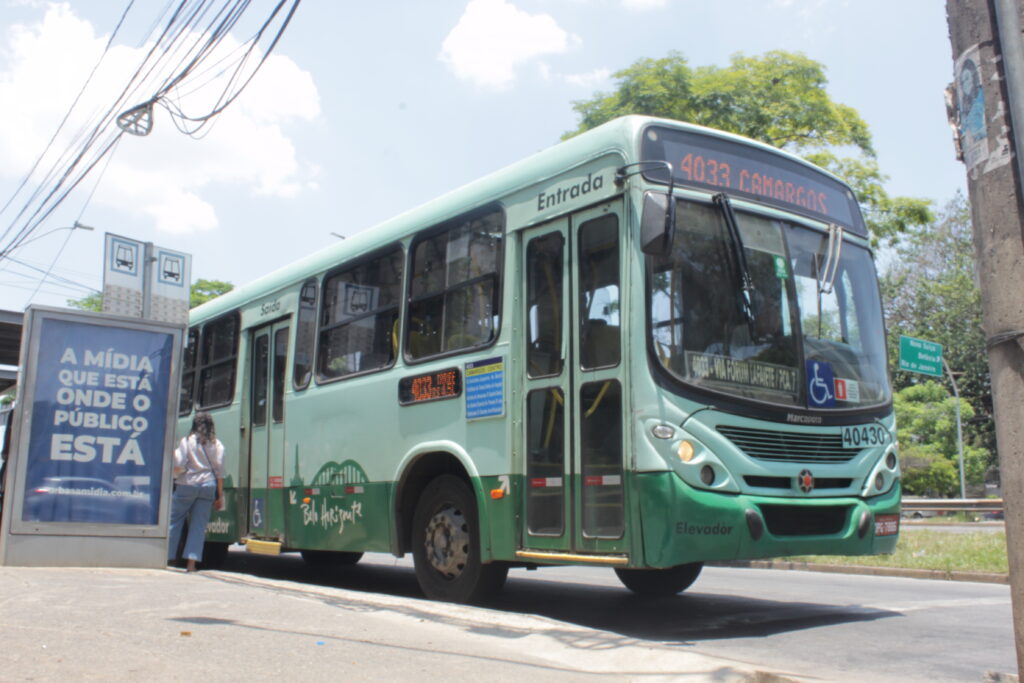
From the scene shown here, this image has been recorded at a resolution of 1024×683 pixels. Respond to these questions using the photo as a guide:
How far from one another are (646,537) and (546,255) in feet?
7.26

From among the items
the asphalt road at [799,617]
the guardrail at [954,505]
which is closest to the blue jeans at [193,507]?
the asphalt road at [799,617]

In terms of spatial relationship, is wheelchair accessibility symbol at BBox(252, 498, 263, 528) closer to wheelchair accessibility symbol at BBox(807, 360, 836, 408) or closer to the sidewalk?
the sidewalk

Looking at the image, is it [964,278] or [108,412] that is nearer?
[108,412]

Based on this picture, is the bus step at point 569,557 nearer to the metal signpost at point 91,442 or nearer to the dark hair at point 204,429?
the metal signpost at point 91,442

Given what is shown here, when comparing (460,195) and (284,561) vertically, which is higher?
(460,195)

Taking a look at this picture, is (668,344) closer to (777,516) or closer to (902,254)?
(777,516)

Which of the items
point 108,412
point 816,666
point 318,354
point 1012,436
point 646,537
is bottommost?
point 816,666

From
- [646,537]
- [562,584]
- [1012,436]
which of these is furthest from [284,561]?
[1012,436]

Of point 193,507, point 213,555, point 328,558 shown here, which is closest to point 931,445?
point 328,558

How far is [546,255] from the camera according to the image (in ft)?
23.8

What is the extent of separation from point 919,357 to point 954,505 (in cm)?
1090

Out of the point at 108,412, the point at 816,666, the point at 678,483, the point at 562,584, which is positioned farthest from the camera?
the point at 562,584

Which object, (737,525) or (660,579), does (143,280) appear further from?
(737,525)

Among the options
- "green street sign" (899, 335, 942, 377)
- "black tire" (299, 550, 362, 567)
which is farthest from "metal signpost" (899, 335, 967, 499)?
"black tire" (299, 550, 362, 567)
